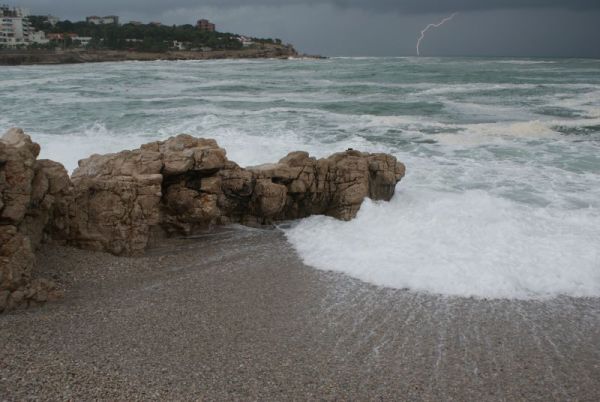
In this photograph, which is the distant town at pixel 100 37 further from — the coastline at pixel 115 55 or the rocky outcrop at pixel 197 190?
the rocky outcrop at pixel 197 190

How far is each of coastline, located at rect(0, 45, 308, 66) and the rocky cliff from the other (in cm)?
8818

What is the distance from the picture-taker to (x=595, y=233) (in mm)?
8805

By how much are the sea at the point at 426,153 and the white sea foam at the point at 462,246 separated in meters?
0.03

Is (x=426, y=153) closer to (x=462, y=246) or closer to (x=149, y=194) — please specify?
(x=462, y=246)

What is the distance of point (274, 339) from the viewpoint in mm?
5695

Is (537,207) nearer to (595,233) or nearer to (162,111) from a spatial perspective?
(595,233)

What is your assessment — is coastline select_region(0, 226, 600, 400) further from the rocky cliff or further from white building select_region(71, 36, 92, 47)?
white building select_region(71, 36, 92, 47)

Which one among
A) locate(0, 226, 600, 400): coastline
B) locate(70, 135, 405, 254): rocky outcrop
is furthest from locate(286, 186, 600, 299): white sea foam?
locate(70, 135, 405, 254): rocky outcrop

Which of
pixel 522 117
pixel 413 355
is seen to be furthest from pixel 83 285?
pixel 522 117

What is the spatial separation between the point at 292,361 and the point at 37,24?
166374mm

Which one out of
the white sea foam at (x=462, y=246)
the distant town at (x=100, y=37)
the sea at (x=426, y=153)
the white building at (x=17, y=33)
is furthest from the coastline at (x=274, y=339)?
the white building at (x=17, y=33)

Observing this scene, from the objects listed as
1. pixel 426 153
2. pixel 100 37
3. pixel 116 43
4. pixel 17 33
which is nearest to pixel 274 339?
pixel 426 153

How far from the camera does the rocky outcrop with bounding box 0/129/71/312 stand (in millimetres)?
6043

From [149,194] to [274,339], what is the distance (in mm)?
3465
